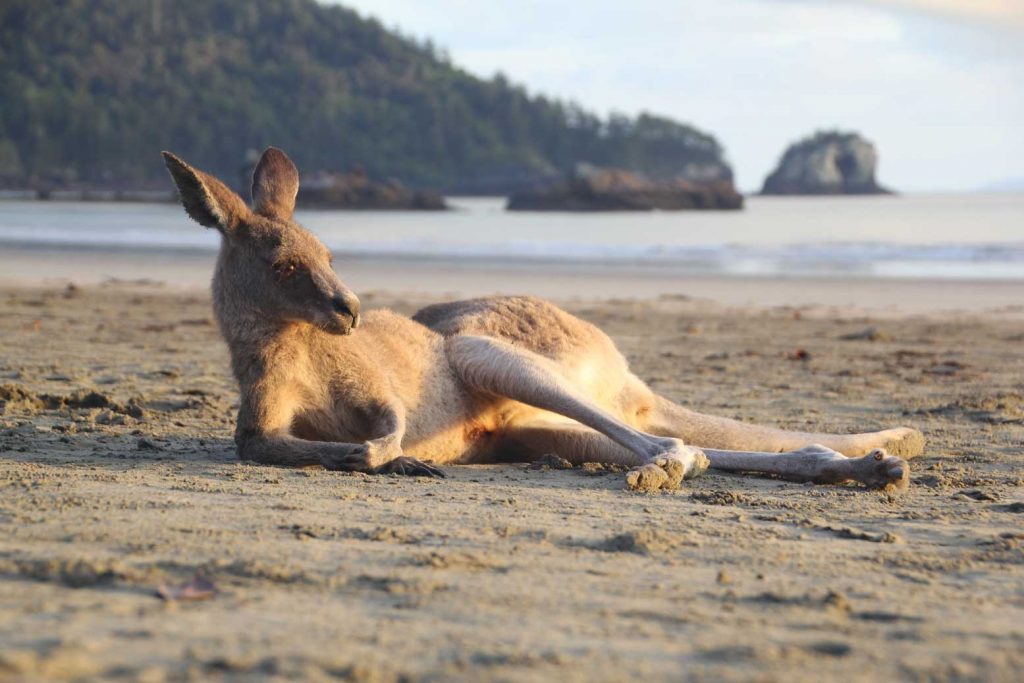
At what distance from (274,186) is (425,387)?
3.48 ft

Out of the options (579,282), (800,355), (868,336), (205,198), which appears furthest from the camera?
(579,282)

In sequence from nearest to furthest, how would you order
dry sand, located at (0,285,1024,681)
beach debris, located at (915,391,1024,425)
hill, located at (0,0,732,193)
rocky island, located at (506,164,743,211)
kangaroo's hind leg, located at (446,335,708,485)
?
1. dry sand, located at (0,285,1024,681)
2. kangaroo's hind leg, located at (446,335,708,485)
3. beach debris, located at (915,391,1024,425)
4. rocky island, located at (506,164,743,211)
5. hill, located at (0,0,732,193)

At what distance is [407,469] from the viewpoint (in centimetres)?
474

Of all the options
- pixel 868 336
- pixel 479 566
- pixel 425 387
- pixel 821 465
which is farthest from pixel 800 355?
pixel 479 566

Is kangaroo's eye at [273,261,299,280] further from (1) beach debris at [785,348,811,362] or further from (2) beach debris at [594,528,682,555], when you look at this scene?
(1) beach debris at [785,348,811,362]

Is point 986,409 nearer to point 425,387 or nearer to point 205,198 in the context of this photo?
point 425,387

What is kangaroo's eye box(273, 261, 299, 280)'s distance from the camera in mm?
4668

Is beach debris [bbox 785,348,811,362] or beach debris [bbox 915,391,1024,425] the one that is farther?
beach debris [bbox 785,348,811,362]

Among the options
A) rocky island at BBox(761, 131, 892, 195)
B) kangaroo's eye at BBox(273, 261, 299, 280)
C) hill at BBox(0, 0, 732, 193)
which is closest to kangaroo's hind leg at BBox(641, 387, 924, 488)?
kangaroo's eye at BBox(273, 261, 299, 280)

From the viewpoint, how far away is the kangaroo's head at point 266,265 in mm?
4609

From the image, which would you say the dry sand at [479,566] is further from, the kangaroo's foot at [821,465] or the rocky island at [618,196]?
the rocky island at [618,196]

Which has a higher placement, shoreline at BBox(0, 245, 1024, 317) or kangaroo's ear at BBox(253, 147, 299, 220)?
kangaroo's ear at BBox(253, 147, 299, 220)

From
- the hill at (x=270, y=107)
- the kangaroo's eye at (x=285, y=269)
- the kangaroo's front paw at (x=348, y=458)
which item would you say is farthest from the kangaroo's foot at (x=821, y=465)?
the hill at (x=270, y=107)

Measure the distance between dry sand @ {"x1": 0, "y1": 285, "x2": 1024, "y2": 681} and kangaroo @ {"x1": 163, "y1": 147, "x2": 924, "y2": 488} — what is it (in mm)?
153
